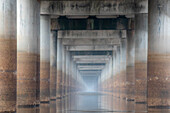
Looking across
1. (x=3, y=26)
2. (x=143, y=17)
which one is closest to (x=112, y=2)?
(x=143, y=17)

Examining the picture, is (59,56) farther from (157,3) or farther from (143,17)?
(157,3)

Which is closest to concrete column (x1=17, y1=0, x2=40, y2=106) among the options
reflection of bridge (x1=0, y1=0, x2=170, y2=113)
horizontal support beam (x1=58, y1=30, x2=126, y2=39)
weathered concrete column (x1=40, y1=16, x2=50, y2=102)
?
reflection of bridge (x1=0, y1=0, x2=170, y2=113)

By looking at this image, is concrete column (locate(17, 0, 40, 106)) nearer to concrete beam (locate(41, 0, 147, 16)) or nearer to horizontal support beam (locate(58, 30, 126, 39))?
concrete beam (locate(41, 0, 147, 16))

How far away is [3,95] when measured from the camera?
14.4 m

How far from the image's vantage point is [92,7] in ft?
90.2

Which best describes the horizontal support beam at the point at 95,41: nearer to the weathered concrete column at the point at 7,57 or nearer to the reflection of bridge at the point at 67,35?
the reflection of bridge at the point at 67,35

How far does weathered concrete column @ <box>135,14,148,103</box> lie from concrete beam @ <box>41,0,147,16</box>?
1.06 metres

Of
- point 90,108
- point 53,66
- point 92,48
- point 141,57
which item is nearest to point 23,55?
point 90,108

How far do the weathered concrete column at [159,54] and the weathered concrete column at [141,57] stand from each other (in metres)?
8.00

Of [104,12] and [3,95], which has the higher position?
[104,12]

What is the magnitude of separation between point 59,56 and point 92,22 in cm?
979

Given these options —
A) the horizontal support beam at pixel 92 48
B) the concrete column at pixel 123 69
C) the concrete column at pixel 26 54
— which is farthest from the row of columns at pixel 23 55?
the horizontal support beam at pixel 92 48

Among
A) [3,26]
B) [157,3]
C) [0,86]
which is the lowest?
[0,86]

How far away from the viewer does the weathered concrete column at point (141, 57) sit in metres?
27.5
